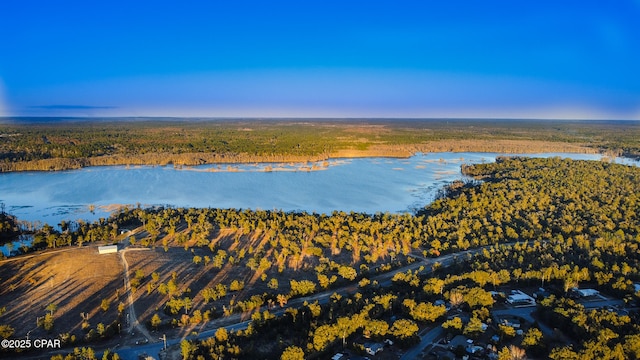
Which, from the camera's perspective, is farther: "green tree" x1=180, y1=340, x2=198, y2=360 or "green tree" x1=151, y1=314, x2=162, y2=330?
"green tree" x1=151, y1=314, x2=162, y2=330

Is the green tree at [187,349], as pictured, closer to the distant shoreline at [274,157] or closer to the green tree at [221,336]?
the green tree at [221,336]

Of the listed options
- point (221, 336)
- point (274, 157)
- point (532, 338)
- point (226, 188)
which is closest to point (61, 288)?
point (221, 336)

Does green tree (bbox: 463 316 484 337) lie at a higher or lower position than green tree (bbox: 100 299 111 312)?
higher

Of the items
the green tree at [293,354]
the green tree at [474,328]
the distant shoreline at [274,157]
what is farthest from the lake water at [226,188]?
the green tree at [293,354]
